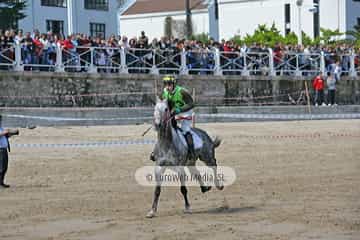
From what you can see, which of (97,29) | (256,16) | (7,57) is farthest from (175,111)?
(256,16)

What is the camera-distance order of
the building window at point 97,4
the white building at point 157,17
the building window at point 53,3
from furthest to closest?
the white building at point 157,17, the building window at point 97,4, the building window at point 53,3

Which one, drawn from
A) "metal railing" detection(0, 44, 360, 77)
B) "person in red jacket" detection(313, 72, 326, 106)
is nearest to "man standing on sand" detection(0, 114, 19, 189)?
"metal railing" detection(0, 44, 360, 77)

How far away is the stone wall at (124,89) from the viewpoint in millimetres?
29016

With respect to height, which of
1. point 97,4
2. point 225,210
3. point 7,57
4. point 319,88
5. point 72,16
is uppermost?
point 97,4

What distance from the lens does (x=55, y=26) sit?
52.4 m

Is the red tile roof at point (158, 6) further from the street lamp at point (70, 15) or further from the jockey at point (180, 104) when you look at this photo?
the jockey at point (180, 104)

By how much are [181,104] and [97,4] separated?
42.3 metres

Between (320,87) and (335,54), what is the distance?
2846mm

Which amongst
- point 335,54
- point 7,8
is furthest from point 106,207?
point 7,8

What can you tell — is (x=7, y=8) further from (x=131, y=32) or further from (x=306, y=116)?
(x=131, y=32)

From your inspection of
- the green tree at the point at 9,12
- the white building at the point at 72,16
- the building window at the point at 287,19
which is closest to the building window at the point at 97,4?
the white building at the point at 72,16

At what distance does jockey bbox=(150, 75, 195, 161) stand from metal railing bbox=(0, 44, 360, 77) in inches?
592

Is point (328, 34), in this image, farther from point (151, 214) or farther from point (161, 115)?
point (151, 214)

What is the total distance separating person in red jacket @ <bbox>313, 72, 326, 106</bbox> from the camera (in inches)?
1438
